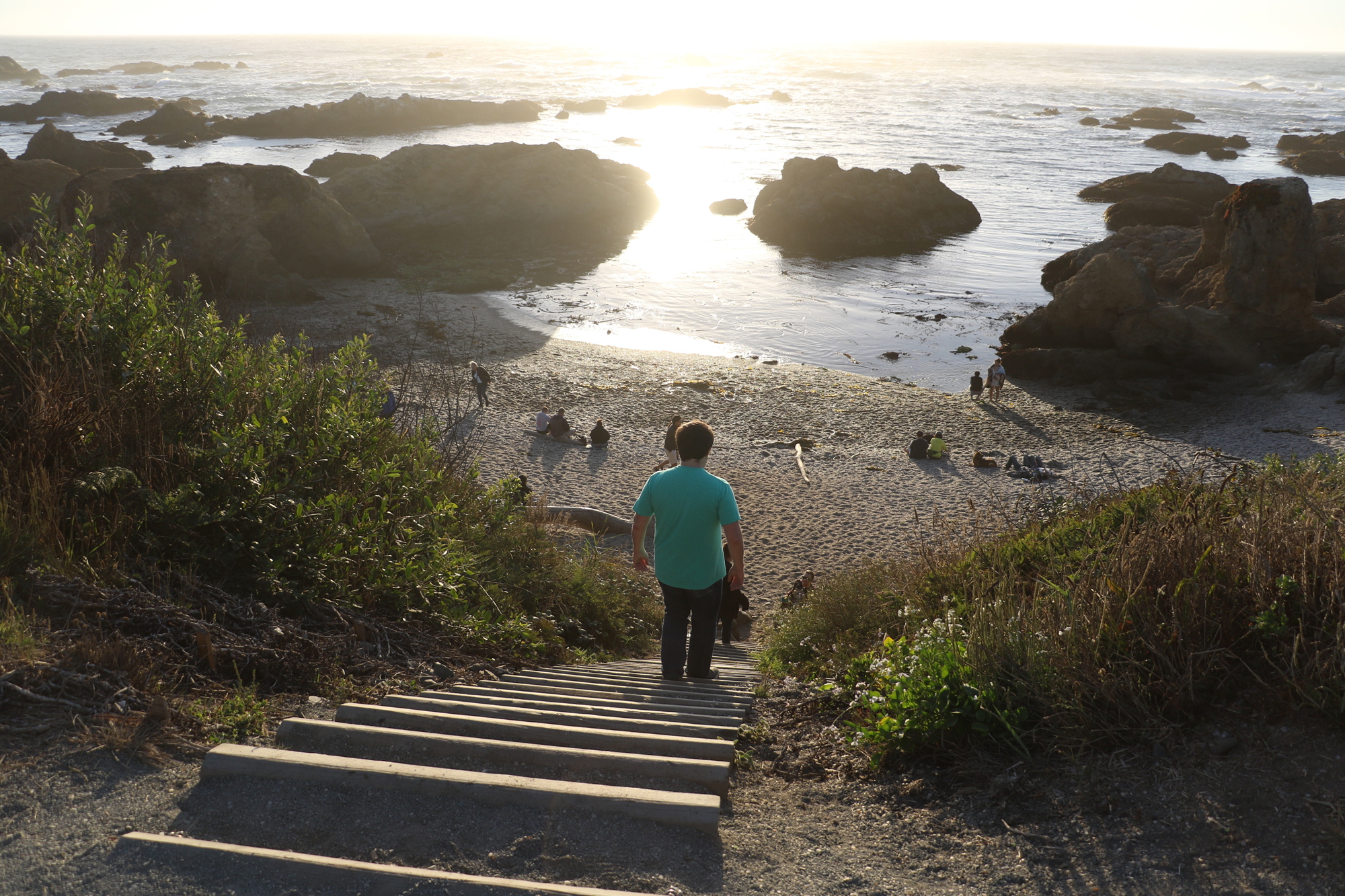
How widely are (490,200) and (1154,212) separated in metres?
33.3

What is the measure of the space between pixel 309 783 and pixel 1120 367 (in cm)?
2451

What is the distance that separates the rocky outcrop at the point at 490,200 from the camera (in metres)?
39.1

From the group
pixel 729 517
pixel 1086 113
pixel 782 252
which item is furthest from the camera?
pixel 1086 113

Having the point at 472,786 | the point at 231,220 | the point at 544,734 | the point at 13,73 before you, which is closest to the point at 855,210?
the point at 231,220

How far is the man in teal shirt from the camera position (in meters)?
5.14

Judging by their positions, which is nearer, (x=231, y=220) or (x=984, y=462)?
(x=984, y=462)

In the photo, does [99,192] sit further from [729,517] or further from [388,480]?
[729,517]

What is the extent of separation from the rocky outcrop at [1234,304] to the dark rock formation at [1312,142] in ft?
172

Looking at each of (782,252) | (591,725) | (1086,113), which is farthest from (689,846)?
(1086,113)

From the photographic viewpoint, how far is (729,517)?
5.11m

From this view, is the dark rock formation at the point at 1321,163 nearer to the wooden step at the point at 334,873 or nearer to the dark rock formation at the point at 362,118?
the dark rock formation at the point at 362,118

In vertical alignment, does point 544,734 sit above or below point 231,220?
below

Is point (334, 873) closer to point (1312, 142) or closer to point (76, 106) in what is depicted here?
point (1312, 142)

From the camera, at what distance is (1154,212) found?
41.8m
